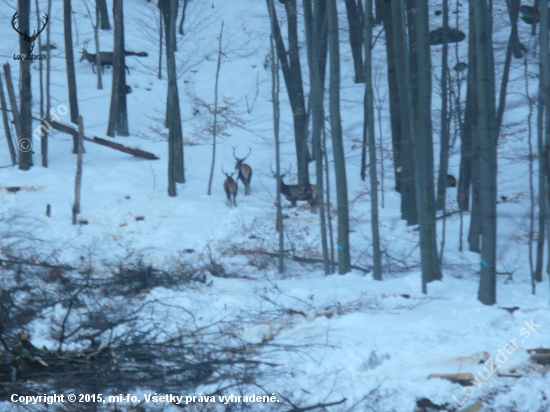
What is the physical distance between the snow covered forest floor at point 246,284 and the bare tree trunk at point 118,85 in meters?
1.04

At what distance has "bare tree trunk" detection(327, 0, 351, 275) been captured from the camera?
1219 centimetres

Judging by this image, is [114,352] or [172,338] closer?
[114,352]

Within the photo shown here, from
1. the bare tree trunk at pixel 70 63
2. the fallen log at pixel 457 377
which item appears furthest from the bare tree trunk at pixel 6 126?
the fallen log at pixel 457 377

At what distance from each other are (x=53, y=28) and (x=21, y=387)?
106ft

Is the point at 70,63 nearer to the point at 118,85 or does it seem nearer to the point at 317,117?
the point at 118,85

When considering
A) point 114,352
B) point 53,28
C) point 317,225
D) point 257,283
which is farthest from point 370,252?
point 53,28

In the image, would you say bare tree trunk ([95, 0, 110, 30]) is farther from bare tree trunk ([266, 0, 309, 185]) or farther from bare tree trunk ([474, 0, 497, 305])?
bare tree trunk ([474, 0, 497, 305])

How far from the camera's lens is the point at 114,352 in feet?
19.2

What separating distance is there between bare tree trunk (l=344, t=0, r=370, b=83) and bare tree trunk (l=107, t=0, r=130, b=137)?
886 cm

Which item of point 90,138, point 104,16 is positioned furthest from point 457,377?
point 104,16

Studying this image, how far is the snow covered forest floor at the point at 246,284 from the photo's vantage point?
235 inches

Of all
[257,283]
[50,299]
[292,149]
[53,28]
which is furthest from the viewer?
[53,28]

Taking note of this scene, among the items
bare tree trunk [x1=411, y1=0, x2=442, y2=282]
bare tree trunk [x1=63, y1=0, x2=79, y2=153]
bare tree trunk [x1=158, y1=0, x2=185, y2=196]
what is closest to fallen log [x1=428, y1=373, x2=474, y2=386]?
bare tree trunk [x1=411, y1=0, x2=442, y2=282]

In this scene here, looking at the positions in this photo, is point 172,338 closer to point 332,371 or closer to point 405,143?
point 332,371
